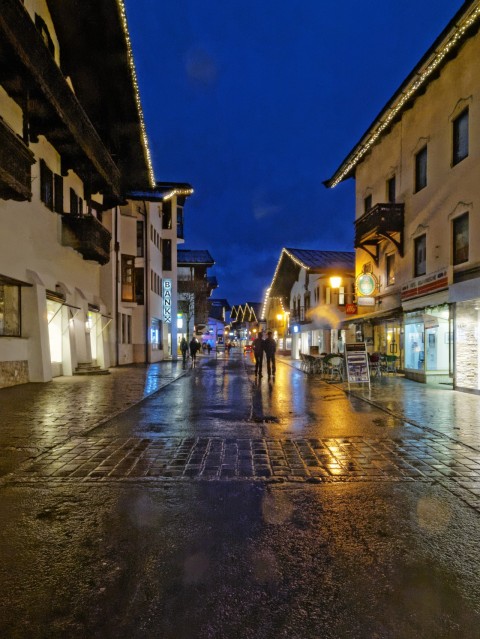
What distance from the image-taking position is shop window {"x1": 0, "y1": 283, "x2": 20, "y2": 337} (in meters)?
15.0

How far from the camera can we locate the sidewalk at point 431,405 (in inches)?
324

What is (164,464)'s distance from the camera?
610 centimetres

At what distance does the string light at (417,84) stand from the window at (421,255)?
5425mm

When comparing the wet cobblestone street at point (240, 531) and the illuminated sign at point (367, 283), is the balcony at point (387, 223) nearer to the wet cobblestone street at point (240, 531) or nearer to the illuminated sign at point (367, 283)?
the illuminated sign at point (367, 283)

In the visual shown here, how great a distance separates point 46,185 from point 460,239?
14776mm

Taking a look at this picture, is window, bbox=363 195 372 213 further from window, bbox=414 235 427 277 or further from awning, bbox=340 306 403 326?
window, bbox=414 235 427 277

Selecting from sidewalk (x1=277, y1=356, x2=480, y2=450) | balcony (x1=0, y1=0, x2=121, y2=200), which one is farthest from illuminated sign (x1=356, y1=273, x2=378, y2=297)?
balcony (x1=0, y1=0, x2=121, y2=200)

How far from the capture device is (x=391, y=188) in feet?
70.0

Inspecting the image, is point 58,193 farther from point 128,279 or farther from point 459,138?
point 459,138

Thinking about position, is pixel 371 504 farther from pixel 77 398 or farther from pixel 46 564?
pixel 77 398

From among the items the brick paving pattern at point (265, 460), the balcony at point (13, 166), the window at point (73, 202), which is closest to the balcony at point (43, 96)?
the window at point (73, 202)

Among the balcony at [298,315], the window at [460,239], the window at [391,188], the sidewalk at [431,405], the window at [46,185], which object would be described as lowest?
the sidewalk at [431,405]

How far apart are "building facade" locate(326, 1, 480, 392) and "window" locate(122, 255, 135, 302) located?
13.4 meters

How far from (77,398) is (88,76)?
14.4 meters
